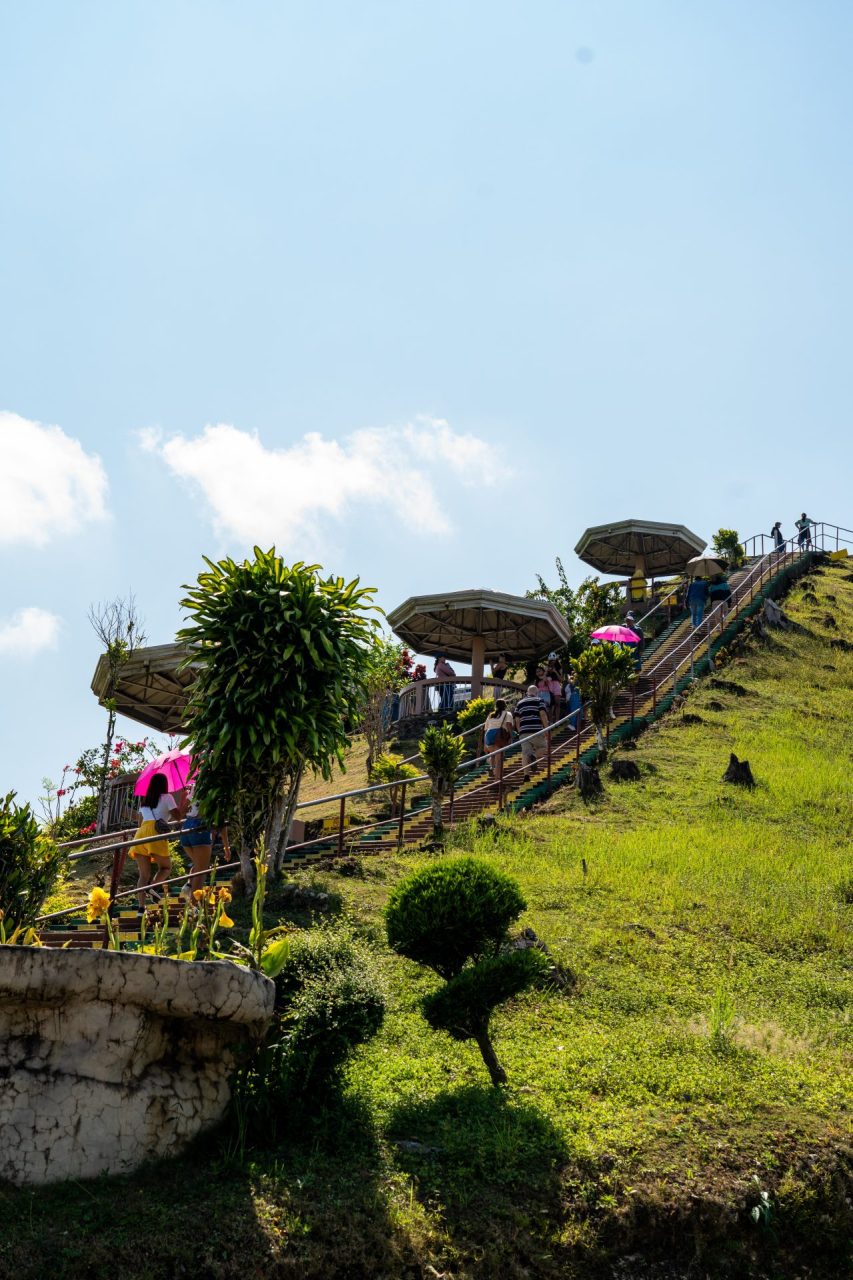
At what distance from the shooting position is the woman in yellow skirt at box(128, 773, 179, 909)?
12742mm

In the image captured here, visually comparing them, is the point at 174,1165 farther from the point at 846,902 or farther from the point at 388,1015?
the point at 846,902

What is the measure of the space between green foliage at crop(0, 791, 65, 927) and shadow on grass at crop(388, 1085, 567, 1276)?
3.37 meters

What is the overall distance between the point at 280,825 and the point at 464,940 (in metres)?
5.22

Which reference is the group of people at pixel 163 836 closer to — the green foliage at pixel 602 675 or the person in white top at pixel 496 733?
the person in white top at pixel 496 733

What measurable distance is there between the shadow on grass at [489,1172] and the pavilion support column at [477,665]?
19613mm

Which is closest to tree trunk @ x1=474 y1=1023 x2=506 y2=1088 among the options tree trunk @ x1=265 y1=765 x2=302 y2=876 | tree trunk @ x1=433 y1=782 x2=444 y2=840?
tree trunk @ x1=265 y1=765 x2=302 y2=876

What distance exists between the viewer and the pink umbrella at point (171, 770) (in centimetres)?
1370

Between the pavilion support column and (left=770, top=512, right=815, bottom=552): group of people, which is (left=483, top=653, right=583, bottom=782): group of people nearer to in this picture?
the pavilion support column

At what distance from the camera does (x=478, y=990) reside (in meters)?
8.23

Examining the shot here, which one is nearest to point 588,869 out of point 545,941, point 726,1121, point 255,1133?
point 545,941

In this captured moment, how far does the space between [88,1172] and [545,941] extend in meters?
6.32

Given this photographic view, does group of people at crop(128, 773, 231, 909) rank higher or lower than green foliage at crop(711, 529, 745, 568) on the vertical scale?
lower

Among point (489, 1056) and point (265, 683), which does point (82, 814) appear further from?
point (489, 1056)

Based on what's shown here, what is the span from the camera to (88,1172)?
6.44m
